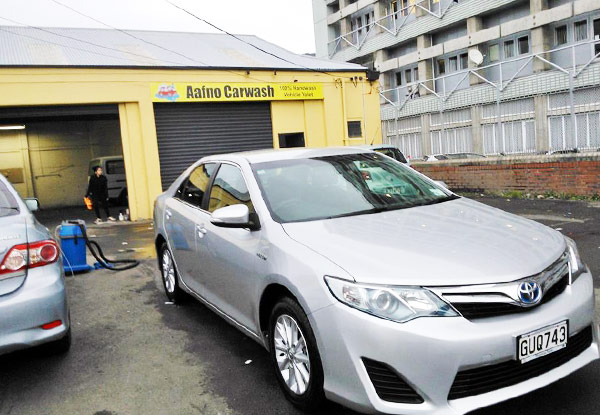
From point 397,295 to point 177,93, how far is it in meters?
13.3

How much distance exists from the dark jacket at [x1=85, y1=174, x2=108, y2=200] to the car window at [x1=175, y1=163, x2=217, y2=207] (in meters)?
9.57

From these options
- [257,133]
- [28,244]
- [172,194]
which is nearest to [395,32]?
[257,133]

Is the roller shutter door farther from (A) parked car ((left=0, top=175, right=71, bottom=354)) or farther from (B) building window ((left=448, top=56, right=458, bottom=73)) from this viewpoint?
(B) building window ((left=448, top=56, right=458, bottom=73))

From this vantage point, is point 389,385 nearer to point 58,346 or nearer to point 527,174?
point 58,346

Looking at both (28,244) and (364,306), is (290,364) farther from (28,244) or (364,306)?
(28,244)

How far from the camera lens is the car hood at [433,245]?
2.74 meters

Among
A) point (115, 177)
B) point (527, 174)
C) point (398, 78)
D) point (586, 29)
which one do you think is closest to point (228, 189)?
point (527, 174)

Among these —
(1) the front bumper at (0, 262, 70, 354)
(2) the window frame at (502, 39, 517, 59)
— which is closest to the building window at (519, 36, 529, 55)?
(2) the window frame at (502, 39, 517, 59)

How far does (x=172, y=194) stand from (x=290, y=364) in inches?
117

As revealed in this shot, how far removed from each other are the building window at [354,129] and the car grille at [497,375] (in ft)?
50.3

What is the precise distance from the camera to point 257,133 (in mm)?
16422

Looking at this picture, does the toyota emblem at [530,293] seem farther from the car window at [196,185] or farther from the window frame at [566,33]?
the window frame at [566,33]

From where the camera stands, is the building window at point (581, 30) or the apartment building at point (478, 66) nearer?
the apartment building at point (478, 66)

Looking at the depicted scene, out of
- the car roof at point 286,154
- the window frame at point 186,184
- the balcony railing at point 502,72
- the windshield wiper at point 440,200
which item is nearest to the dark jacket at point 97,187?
the window frame at point 186,184
